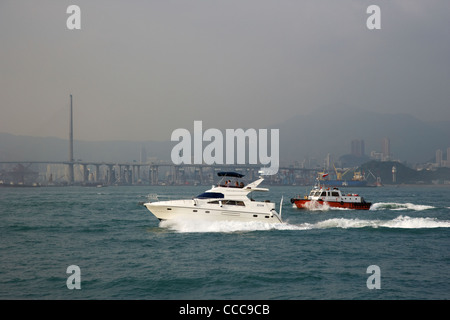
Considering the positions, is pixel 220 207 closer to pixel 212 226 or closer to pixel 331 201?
pixel 212 226

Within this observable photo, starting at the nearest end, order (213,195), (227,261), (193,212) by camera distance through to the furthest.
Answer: (227,261) → (193,212) → (213,195)

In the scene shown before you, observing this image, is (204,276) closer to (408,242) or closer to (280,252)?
(280,252)

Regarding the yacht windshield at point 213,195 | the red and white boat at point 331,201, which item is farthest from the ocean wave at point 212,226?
the red and white boat at point 331,201

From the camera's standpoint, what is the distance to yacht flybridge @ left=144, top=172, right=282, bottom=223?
33625mm

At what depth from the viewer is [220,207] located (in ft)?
111

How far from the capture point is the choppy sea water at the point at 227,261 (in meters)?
18.8

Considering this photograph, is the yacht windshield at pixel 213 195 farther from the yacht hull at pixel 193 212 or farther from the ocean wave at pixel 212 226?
the ocean wave at pixel 212 226

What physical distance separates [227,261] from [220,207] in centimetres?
956

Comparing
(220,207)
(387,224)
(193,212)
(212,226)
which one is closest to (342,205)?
(387,224)

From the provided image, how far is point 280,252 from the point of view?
27.1m

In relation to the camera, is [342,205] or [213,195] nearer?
[213,195]

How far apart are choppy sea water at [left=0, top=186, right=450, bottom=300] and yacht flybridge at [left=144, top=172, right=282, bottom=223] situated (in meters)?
0.60
